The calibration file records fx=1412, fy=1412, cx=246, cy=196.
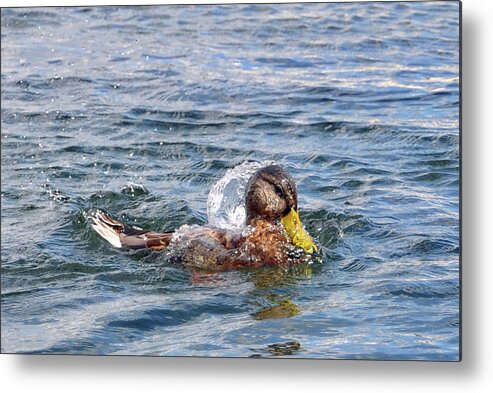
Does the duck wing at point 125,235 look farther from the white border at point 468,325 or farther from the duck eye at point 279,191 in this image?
the white border at point 468,325

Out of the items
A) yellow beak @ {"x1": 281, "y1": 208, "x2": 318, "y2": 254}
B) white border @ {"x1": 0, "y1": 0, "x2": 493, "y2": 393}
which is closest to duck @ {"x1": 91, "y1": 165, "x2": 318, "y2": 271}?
yellow beak @ {"x1": 281, "y1": 208, "x2": 318, "y2": 254}

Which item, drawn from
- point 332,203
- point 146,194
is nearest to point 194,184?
point 146,194

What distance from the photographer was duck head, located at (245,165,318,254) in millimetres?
5641

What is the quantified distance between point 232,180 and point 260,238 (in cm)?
28

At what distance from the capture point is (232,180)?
5.76m

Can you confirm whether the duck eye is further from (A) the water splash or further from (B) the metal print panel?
(A) the water splash

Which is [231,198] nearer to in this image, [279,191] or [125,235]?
[279,191]

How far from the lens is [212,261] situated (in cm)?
565

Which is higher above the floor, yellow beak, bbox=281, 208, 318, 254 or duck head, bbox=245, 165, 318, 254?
duck head, bbox=245, 165, 318, 254

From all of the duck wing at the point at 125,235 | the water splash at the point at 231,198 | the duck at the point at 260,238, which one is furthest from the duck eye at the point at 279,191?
the duck wing at the point at 125,235

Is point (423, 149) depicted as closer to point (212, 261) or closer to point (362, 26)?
point (362, 26)

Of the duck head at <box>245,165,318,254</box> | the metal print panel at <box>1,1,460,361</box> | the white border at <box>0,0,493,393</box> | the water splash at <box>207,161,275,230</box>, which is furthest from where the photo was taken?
the water splash at <box>207,161,275,230</box>

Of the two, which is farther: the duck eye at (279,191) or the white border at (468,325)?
the duck eye at (279,191)

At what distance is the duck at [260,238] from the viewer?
5.64 meters
